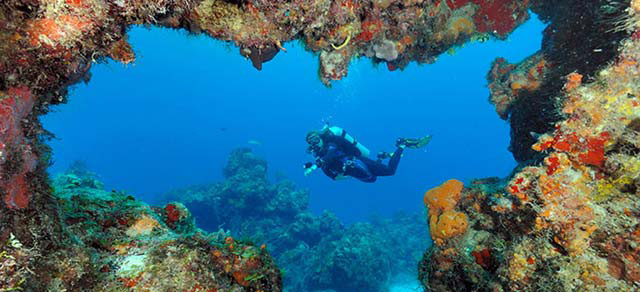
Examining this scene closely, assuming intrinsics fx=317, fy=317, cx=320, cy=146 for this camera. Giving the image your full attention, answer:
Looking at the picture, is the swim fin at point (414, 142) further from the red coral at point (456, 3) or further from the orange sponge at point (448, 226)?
the orange sponge at point (448, 226)

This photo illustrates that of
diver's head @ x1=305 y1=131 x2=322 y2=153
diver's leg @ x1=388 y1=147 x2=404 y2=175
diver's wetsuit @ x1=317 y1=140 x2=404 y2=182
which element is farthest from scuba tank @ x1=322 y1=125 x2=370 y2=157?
diver's leg @ x1=388 y1=147 x2=404 y2=175

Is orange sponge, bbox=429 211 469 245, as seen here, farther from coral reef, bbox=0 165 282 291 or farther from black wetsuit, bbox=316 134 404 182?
black wetsuit, bbox=316 134 404 182

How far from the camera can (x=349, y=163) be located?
35.7ft

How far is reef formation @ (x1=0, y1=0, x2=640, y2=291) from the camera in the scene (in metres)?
2.31

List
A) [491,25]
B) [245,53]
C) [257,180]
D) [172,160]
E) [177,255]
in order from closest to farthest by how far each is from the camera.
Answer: [177,255] → [245,53] → [491,25] → [257,180] → [172,160]

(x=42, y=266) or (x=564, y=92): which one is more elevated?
(x=564, y=92)

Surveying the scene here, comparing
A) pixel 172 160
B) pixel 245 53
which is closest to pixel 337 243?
pixel 245 53

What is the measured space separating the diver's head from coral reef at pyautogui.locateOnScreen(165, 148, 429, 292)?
6.26 m

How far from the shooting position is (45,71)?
2.49 m

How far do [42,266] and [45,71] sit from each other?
1.49m

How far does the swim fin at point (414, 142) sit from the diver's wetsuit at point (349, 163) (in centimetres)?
21

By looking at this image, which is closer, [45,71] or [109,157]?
[45,71]

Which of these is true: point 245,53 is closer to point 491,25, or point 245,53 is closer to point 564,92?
point 564,92

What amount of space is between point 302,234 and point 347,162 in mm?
8733
